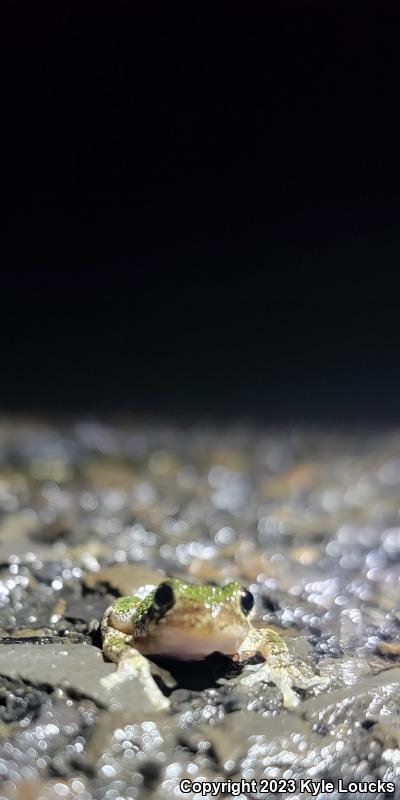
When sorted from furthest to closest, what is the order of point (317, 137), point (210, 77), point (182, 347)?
point (317, 137), point (210, 77), point (182, 347)

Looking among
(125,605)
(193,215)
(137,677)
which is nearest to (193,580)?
(125,605)

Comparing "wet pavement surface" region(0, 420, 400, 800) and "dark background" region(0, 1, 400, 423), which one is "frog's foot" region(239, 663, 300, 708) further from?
"dark background" region(0, 1, 400, 423)

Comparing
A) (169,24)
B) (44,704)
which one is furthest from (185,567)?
(169,24)

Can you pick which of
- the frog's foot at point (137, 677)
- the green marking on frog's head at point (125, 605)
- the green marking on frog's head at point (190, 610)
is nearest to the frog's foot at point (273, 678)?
the green marking on frog's head at point (190, 610)

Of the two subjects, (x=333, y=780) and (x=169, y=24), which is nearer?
(x=333, y=780)

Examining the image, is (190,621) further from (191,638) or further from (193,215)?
(193,215)

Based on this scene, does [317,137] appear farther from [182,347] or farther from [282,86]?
[182,347]

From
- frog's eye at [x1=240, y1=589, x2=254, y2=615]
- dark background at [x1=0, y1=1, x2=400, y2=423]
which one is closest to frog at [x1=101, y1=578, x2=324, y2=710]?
frog's eye at [x1=240, y1=589, x2=254, y2=615]
